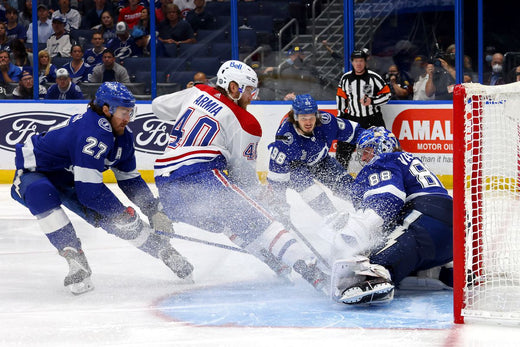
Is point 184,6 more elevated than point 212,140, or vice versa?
point 184,6

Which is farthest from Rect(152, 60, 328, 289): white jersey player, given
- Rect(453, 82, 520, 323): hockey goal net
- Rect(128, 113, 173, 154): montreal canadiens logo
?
Rect(128, 113, 173, 154): montreal canadiens logo

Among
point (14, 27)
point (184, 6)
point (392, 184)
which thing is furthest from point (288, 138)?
point (14, 27)

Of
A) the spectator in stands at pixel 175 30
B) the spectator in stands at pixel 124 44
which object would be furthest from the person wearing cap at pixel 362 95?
the spectator in stands at pixel 124 44

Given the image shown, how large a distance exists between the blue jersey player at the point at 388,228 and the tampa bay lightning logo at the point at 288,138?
1076 millimetres

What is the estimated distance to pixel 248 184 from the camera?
168 inches

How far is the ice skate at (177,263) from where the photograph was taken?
424 cm

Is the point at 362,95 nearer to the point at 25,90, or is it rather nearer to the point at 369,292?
the point at 25,90

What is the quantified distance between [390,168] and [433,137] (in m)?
3.91

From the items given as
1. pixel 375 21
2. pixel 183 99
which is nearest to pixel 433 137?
pixel 375 21

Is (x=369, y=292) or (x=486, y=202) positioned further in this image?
(x=486, y=202)

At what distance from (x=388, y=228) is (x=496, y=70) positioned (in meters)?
3.87

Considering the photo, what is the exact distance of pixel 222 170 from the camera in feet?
13.8

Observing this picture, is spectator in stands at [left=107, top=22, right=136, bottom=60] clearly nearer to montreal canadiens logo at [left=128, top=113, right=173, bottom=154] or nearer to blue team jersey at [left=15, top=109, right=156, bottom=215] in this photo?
montreal canadiens logo at [left=128, top=113, right=173, bottom=154]

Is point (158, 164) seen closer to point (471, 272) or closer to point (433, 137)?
point (471, 272)
